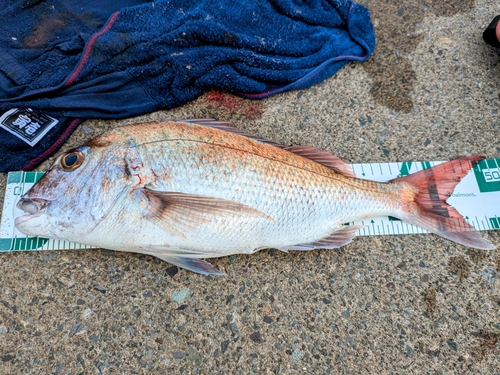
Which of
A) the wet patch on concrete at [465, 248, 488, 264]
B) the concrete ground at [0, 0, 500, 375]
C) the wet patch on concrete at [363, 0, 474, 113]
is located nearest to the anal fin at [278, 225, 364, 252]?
the concrete ground at [0, 0, 500, 375]

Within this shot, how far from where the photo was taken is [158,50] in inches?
88.0

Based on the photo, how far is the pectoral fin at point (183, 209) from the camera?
163cm

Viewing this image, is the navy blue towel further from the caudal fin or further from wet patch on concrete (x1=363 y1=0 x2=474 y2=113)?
the caudal fin

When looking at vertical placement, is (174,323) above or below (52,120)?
below

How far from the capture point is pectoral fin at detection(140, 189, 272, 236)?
1.63m

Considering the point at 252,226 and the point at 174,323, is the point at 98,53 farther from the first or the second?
the point at 174,323

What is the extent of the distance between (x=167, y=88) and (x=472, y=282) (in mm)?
2253

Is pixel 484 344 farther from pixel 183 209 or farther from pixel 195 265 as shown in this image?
pixel 183 209

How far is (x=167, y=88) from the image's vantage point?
2277mm

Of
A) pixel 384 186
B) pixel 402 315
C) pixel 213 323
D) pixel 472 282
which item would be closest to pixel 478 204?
pixel 472 282

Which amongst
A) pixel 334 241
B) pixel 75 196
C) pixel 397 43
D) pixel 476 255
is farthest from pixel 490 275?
pixel 75 196

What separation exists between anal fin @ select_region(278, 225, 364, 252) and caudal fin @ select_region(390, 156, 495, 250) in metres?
0.35

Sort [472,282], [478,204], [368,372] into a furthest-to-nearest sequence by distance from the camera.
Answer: [478,204], [472,282], [368,372]

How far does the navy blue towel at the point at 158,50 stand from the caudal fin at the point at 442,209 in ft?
3.30
